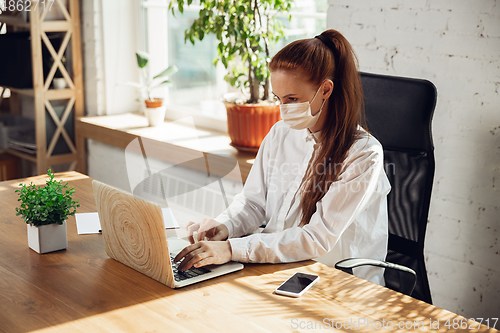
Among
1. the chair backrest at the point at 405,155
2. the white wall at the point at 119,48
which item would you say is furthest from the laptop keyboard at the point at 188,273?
the white wall at the point at 119,48

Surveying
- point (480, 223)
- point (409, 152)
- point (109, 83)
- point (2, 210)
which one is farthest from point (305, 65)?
point (109, 83)

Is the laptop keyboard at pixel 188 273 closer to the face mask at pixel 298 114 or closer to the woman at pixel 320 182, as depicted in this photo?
the woman at pixel 320 182

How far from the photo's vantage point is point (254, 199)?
5.57 ft

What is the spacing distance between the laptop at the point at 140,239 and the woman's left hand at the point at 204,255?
2 cm

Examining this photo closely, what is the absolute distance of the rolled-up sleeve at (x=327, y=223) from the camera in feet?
4.29

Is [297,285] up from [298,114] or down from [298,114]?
down

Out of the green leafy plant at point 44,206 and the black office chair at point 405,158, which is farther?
the black office chair at point 405,158

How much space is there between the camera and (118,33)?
11.3ft

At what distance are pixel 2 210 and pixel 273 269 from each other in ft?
3.23

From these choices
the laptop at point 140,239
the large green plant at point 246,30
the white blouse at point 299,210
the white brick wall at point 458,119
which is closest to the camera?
the laptop at point 140,239

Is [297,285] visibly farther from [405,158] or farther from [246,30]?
[246,30]

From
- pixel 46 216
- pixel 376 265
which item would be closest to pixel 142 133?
pixel 46 216

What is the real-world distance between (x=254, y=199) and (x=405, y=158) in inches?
19.7

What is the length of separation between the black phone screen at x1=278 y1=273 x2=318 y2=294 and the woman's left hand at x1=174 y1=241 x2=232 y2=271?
177 mm
